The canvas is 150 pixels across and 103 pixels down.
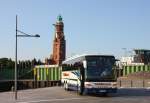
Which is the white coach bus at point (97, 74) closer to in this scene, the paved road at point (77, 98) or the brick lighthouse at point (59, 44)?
the paved road at point (77, 98)

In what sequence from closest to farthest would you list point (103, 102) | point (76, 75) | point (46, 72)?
1. point (103, 102)
2. point (76, 75)
3. point (46, 72)

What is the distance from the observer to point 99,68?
98.4 feet

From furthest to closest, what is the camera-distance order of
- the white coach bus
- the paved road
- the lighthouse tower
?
the lighthouse tower
the white coach bus
the paved road

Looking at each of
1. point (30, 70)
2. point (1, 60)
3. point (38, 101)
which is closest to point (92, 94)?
A: point (38, 101)

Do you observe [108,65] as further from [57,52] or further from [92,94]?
[57,52]

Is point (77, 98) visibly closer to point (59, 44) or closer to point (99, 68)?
point (99, 68)

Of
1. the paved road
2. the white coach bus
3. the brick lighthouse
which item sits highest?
the brick lighthouse

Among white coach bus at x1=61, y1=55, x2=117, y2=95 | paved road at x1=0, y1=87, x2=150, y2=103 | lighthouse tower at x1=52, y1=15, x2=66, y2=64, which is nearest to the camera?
paved road at x1=0, y1=87, x2=150, y2=103

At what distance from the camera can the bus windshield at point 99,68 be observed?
2998cm

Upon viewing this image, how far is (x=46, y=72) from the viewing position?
260 ft

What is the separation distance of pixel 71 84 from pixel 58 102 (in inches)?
354

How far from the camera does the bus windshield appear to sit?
30.0m

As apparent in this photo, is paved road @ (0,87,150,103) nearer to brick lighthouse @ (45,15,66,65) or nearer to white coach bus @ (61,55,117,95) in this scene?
white coach bus @ (61,55,117,95)

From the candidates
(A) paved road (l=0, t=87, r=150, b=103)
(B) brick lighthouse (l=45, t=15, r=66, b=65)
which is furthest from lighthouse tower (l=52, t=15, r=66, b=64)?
(A) paved road (l=0, t=87, r=150, b=103)
